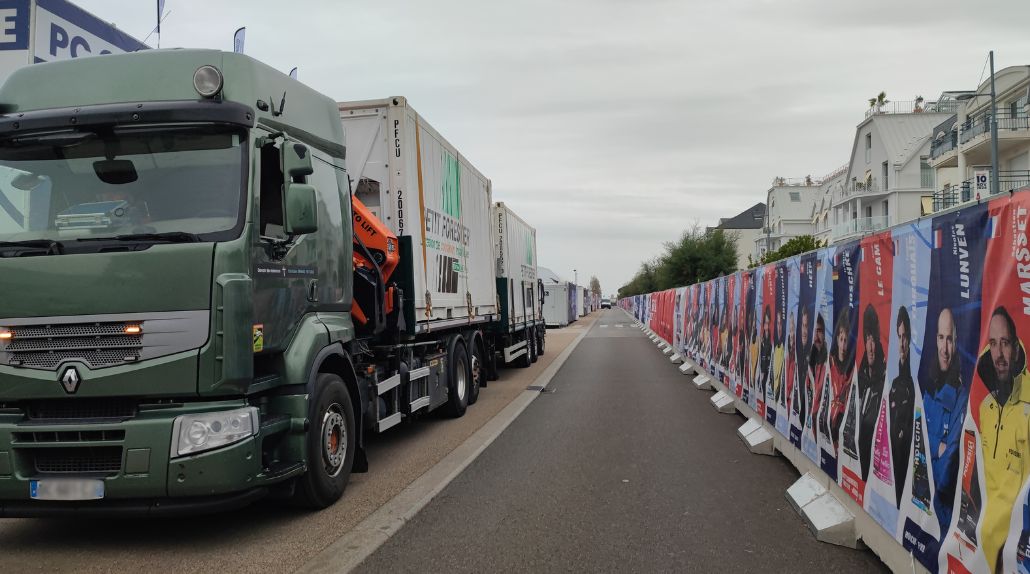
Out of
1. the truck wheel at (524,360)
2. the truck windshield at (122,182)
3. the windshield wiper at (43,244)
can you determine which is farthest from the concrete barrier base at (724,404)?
the windshield wiper at (43,244)

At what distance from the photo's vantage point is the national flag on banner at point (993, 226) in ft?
10.9

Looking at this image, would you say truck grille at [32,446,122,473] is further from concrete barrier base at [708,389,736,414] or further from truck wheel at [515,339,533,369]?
truck wheel at [515,339,533,369]

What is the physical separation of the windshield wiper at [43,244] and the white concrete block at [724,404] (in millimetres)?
8921

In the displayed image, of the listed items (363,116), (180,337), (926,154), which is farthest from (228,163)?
(926,154)

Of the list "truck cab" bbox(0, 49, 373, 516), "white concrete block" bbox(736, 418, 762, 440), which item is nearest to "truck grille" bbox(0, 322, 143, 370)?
"truck cab" bbox(0, 49, 373, 516)

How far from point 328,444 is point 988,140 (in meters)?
40.7

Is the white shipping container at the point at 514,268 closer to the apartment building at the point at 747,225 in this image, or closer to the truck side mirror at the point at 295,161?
the truck side mirror at the point at 295,161

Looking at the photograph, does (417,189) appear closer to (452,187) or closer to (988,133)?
(452,187)

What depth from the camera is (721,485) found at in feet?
21.6

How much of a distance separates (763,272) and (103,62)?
297 inches

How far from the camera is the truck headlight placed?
472 cm

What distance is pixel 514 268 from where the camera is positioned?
17.7 metres

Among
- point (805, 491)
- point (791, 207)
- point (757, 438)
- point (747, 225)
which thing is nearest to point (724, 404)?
point (757, 438)

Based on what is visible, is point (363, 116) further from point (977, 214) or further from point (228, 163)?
point (977, 214)
